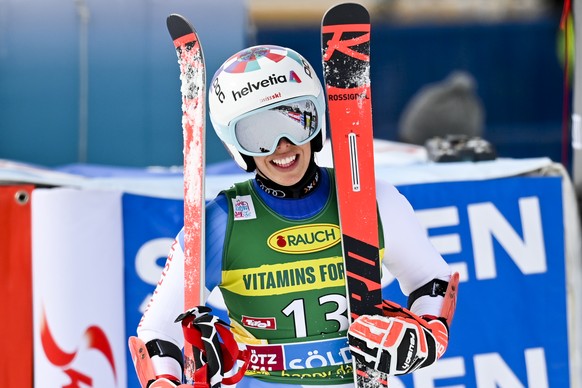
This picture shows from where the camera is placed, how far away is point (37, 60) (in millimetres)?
6430

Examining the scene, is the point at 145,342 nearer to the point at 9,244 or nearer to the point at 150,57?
the point at 9,244

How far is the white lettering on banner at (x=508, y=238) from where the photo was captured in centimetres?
423

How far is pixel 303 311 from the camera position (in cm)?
267

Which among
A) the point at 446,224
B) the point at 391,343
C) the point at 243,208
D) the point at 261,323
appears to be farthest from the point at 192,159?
the point at 446,224

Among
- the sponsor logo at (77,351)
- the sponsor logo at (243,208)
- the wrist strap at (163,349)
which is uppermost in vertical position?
the sponsor logo at (243,208)

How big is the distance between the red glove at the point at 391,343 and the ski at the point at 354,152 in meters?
0.08

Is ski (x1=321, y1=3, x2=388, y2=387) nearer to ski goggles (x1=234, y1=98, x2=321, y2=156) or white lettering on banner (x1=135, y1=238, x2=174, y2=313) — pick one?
ski goggles (x1=234, y1=98, x2=321, y2=156)

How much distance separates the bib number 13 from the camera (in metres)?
2.67

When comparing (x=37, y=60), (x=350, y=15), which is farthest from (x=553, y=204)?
(x=37, y=60)

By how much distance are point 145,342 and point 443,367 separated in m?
1.84

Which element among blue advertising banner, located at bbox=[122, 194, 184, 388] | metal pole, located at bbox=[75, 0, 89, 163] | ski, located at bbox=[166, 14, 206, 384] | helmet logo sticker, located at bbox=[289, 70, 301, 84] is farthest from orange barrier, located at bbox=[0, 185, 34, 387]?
metal pole, located at bbox=[75, 0, 89, 163]

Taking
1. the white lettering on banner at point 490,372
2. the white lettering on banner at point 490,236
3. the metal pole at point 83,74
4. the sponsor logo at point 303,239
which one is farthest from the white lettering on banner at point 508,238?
the metal pole at point 83,74

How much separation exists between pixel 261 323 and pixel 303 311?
0.38 ft

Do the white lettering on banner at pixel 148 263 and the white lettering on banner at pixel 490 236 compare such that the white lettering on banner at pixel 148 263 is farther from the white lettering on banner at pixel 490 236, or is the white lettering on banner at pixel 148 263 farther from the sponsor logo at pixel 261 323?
the sponsor logo at pixel 261 323
